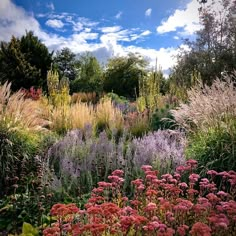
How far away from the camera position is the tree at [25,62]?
21.7m

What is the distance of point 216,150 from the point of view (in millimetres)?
4371

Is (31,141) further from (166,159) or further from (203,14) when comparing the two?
(203,14)

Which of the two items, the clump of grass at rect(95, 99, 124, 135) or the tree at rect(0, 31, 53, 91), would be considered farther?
the tree at rect(0, 31, 53, 91)

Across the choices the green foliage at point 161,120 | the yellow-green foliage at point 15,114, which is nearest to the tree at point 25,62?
the green foliage at point 161,120

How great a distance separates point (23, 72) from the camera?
70.9 feet

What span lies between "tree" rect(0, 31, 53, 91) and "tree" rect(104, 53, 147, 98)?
3.82 metres

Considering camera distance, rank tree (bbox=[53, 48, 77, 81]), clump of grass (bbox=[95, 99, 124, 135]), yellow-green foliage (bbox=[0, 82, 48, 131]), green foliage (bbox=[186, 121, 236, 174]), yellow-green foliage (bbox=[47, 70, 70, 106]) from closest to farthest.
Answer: green foliage (bbox=[186, 121, 236, 174])
yellow-green foliage (bbox=[0, 82, 48, 131])
clump of grass (bbox=[95, 99, 124, 135])
yellow-green foliage (bbox=[47, 70, 70, 106])
tree (bbox=[53, 48, 77, 81])

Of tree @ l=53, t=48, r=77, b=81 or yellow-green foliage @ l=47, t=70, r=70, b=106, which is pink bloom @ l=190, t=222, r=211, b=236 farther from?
tree @ l=53, t=48, r=77, b=81

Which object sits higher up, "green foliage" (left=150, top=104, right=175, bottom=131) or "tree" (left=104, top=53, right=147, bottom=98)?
"tree" (left=104, top=53, right=147, bottom=98)

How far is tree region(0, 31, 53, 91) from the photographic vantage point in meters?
21.7

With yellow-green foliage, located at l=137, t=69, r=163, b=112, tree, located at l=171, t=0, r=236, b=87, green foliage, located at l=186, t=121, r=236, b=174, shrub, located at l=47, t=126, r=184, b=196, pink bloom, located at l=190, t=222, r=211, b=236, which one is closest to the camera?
pink bloom, located at l=190, t=222, r=211, b=236

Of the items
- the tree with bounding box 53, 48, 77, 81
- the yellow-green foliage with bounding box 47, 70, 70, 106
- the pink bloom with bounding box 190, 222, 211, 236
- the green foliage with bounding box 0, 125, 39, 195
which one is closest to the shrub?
the green foliage with bounding box 0, 125, 39, 195

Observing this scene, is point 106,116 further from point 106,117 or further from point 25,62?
point 25,62

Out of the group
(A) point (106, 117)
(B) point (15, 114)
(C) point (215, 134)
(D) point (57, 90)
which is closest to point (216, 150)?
(C) point (215, 134)
